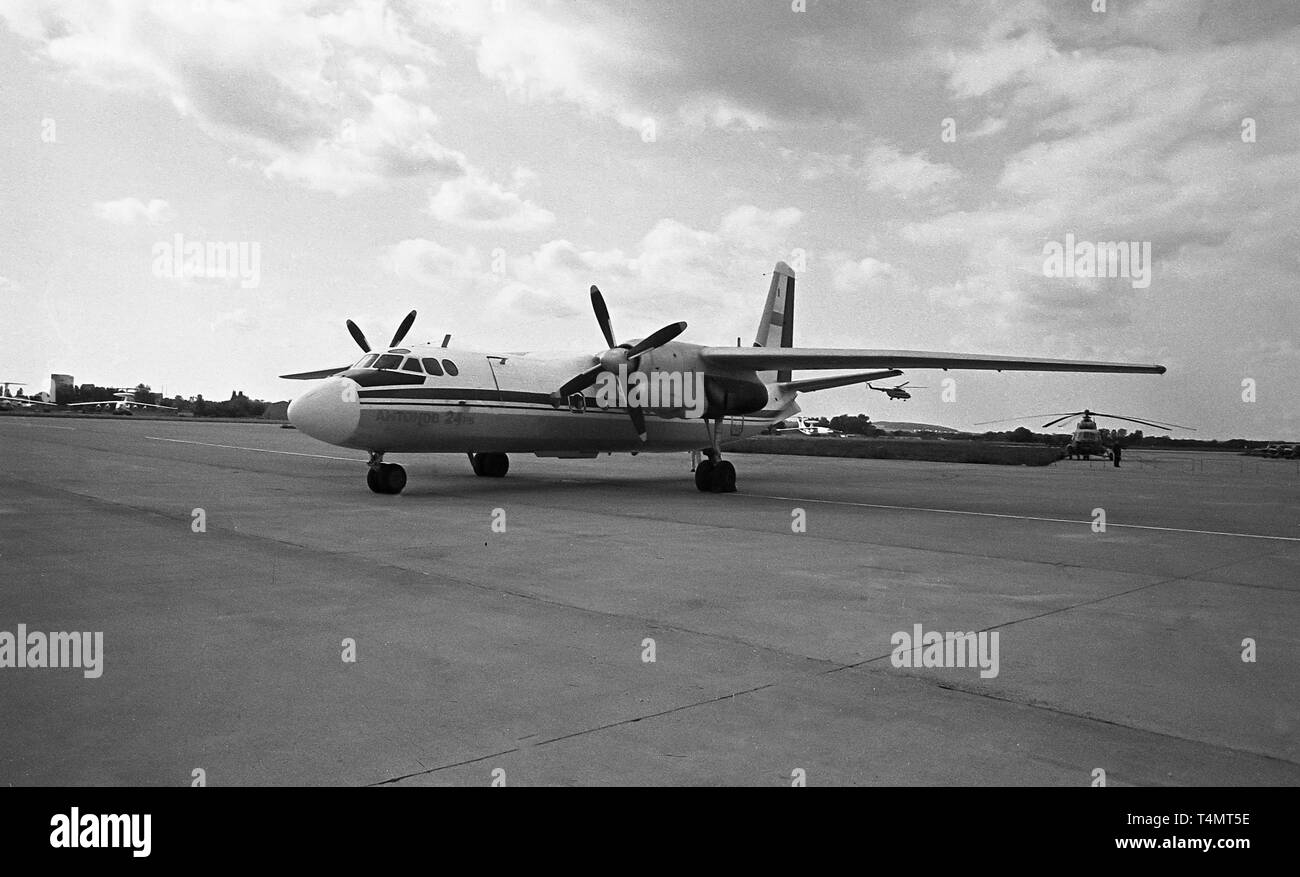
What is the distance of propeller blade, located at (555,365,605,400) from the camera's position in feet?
65.4

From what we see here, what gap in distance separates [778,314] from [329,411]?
1553 cm

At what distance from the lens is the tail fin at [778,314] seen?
26844 mm

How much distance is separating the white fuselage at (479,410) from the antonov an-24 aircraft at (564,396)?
26mm

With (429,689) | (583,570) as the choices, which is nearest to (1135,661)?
(429,689)

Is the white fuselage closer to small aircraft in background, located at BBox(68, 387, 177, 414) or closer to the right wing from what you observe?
A: the right wing

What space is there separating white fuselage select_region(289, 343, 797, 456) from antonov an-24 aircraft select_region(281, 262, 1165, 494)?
26 mm

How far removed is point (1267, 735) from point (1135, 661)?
141cm

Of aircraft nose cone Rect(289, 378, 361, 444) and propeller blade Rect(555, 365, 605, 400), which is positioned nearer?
aircraft nose cone Rect(289, 378, 361, 444)

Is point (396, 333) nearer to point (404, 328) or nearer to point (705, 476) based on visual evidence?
point (404, 328)

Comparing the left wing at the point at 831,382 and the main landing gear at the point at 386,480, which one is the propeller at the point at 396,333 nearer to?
the main landing gear at the point at 386,480
